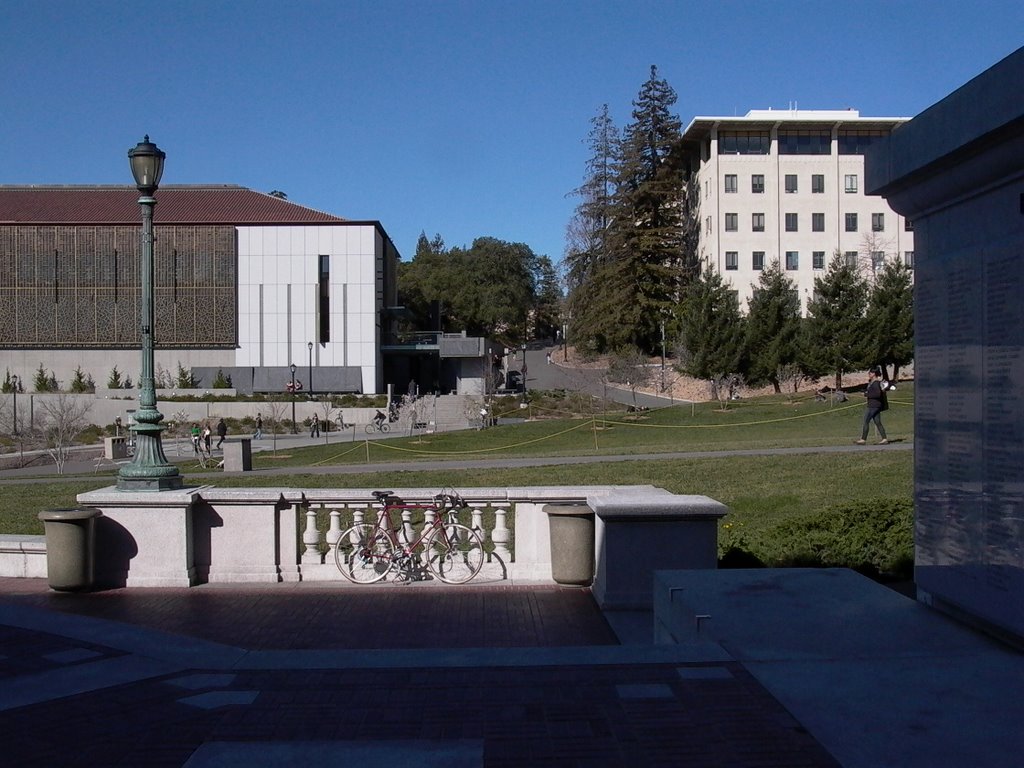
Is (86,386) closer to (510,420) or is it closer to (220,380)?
(220,380)

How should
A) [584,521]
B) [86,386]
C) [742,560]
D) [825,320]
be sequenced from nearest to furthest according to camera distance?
[584,521] < [742,560] < [825,320] < [86,386]

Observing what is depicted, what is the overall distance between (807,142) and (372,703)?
236ft

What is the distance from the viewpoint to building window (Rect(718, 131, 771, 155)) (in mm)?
71250

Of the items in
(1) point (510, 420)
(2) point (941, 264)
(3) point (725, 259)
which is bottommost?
(1) point (510, 420)

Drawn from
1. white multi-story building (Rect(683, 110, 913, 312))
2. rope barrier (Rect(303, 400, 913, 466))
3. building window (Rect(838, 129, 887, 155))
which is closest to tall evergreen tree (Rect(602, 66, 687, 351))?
white multi-story building (Rect(683, 110, 913, 312))

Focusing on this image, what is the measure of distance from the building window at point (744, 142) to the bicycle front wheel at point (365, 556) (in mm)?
65821

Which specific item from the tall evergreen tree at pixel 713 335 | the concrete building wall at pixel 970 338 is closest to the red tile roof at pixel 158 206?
the tall evergreen tree at pixel 713 335

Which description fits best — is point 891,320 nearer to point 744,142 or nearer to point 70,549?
point 744,142

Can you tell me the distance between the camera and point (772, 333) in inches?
2306

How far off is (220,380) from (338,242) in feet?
43.9

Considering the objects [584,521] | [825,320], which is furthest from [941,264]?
[825,320]

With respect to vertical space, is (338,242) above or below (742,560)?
above

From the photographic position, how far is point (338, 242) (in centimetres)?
7381

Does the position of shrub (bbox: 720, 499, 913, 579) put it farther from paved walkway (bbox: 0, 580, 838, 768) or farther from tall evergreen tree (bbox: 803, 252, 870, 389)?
tall evergreen tree (bbox: 803, 252, 870, 389)
